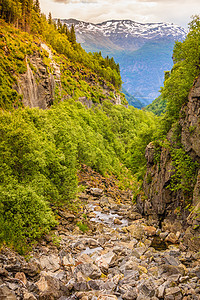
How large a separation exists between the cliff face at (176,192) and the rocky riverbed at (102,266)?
4.86ft

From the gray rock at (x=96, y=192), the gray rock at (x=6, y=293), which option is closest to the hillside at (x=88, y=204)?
the gray rock at (x=6, y=293)

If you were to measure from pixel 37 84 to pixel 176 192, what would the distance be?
3515cm

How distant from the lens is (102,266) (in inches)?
927

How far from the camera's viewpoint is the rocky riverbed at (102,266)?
61.1 feet

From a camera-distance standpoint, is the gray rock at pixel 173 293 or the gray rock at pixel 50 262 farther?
the gray rock at pixel 50 262

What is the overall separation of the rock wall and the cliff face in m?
24.1

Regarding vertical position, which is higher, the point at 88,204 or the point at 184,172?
the point at 184,172

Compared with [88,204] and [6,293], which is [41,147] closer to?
[6,293]

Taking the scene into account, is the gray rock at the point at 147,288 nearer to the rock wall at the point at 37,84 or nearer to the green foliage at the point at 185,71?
the green foliage at the point at 185,71

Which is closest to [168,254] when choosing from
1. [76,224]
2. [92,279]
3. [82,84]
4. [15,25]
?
[92,279]

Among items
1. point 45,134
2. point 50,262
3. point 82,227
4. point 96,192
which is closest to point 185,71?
point 45,134

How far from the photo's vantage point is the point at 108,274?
22875 millimetres

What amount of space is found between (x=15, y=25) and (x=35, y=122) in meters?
42.0

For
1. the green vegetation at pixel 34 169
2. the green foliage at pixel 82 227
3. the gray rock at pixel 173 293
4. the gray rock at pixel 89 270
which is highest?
the green vegetation at pixel 34 169
